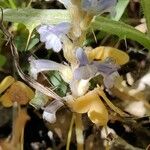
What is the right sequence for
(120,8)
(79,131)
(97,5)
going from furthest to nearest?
(120,8) → (79,131) → (97,5)

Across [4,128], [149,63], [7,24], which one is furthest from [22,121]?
[149,63]

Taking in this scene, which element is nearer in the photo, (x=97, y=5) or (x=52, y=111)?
(x=97, y=5)

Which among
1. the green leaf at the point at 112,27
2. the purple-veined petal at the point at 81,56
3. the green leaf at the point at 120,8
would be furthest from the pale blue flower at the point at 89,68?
the green leaf at the point at 120,8

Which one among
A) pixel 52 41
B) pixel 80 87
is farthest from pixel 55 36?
pixel 80 87

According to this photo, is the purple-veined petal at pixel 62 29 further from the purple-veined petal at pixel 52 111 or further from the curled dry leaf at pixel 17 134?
the curled dry leaf at pixel 17 134

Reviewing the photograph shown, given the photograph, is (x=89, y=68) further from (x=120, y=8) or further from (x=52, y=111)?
(x=120, y=8)

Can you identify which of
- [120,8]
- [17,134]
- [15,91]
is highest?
[120,8]

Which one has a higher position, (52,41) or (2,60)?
(52,41)

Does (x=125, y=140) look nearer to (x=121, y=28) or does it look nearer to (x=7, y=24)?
(x=121, y=28)
